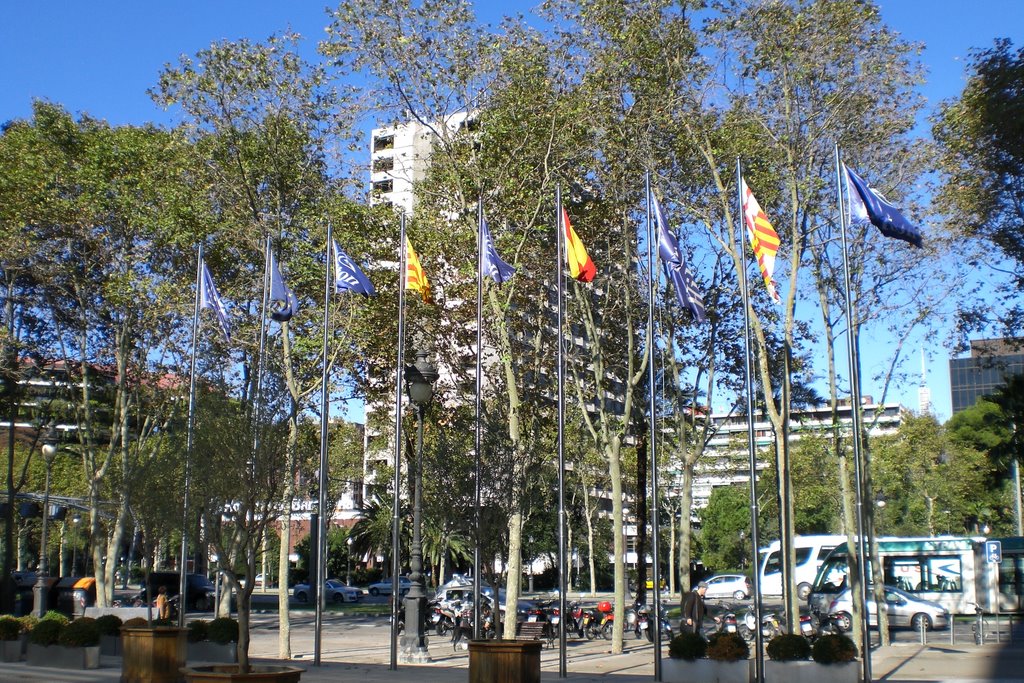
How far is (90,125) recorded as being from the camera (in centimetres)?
3509

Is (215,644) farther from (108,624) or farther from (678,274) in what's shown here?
(678,274)

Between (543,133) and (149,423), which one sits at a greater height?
(543,133)

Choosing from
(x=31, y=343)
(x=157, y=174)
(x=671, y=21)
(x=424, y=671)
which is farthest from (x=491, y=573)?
(x=31, y=343)

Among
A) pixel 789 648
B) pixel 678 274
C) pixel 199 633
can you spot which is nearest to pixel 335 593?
pixel 199 633

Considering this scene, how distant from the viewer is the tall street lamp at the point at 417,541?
22881 millimetres

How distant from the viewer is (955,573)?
40.6m

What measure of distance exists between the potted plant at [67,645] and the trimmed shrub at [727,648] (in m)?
12.7

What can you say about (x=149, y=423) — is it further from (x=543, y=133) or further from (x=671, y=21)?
(x=671, y=21)

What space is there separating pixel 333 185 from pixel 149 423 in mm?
13713

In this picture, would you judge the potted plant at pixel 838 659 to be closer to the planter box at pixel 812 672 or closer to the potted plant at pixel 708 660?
the planter box at pixel 812 672

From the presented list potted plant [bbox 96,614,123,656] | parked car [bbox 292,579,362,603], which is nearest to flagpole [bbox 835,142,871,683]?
potted plant [bbox 96,614,123,656]

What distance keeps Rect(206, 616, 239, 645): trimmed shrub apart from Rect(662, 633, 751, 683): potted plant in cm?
933

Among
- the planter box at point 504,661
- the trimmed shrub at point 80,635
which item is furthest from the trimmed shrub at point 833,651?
the trimmed shrub at point 80,635

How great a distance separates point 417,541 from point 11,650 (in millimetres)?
9247
